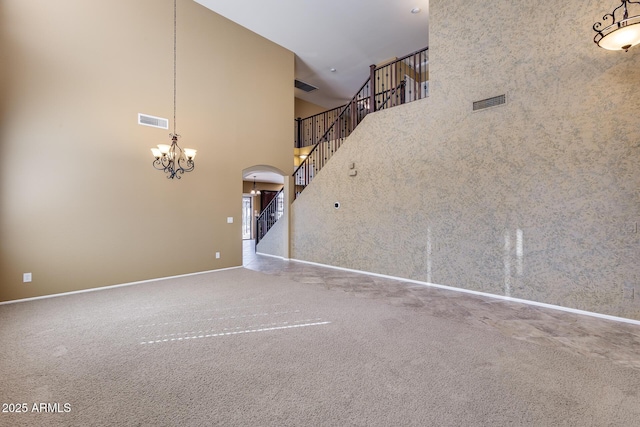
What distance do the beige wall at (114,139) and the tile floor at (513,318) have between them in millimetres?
2528

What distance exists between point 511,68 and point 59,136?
6800 mm

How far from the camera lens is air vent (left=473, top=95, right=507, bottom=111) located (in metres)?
4.34

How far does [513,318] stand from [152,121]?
6376 mm

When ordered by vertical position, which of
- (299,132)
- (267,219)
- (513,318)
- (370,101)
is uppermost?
(299,132)

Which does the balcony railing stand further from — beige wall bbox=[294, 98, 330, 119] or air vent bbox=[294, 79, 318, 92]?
air vent bbox=[294, 79, 318, 92]

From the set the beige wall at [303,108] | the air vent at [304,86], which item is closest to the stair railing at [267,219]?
the beige wall at [303,108]

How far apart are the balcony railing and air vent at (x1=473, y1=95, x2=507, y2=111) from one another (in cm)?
101

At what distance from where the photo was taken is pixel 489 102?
4449 millimetres

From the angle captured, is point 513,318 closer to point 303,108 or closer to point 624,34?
point 624,34

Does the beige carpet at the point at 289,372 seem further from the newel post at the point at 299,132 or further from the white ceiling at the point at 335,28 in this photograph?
the newel post at the point at 299,132

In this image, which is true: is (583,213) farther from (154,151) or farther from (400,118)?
(154,151)

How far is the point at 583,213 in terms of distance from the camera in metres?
3.71

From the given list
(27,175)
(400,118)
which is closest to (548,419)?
(400,118)

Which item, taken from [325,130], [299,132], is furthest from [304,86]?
[325,130]
